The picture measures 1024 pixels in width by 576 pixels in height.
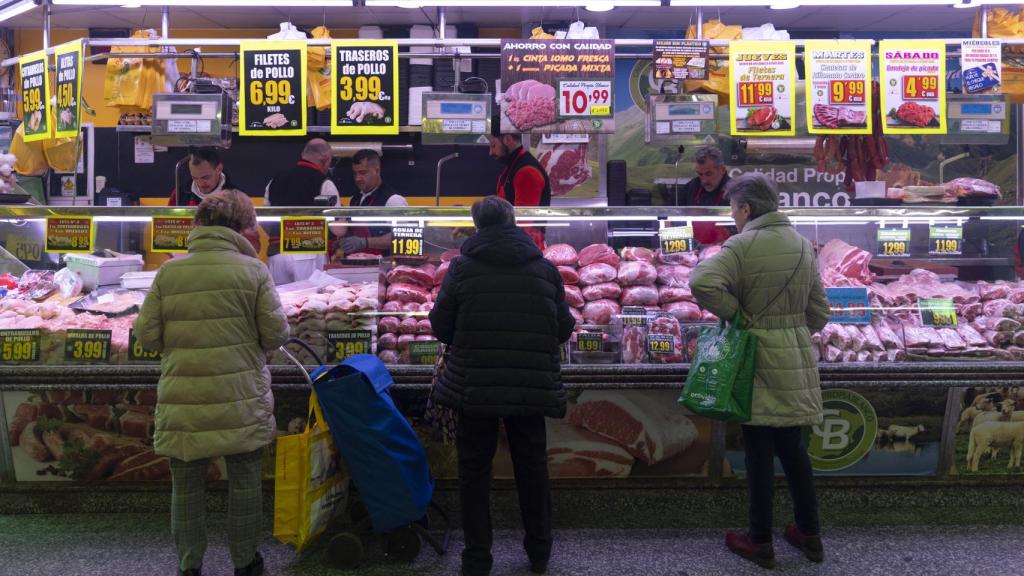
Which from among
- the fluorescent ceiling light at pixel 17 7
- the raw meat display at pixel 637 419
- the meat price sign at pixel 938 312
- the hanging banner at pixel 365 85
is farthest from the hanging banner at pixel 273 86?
the meat price sign at pixel 938 312

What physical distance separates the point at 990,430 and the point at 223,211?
378 cm

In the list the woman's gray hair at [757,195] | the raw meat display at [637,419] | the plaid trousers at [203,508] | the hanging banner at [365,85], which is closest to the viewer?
the plaid trousers at [203,508]

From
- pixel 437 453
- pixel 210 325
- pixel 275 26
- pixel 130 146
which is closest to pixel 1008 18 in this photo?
pixel 437 453

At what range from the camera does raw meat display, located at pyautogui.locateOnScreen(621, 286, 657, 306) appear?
414 cm

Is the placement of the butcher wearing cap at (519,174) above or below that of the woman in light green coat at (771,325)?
above

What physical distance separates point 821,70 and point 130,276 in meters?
3.99

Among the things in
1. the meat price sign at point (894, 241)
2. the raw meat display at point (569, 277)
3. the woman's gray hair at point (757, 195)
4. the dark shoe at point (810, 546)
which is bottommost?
the dark shoe at point (810, 546)

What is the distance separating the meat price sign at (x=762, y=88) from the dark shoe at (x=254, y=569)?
10.7ft

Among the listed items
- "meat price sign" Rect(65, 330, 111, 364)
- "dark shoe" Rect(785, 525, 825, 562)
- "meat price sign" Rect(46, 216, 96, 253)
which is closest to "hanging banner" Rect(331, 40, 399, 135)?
"meat price sign" Rect(46, 216, 96, 253)

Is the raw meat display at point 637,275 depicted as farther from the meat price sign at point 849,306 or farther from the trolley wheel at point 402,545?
the trolley wheel at point 402,545

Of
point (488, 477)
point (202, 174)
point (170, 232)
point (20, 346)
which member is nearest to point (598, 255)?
point (488, 477)

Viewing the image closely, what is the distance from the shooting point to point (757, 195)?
3.60 m

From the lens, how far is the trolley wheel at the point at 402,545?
363 centimetres

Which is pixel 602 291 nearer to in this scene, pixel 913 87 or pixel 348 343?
pixel 348 343
